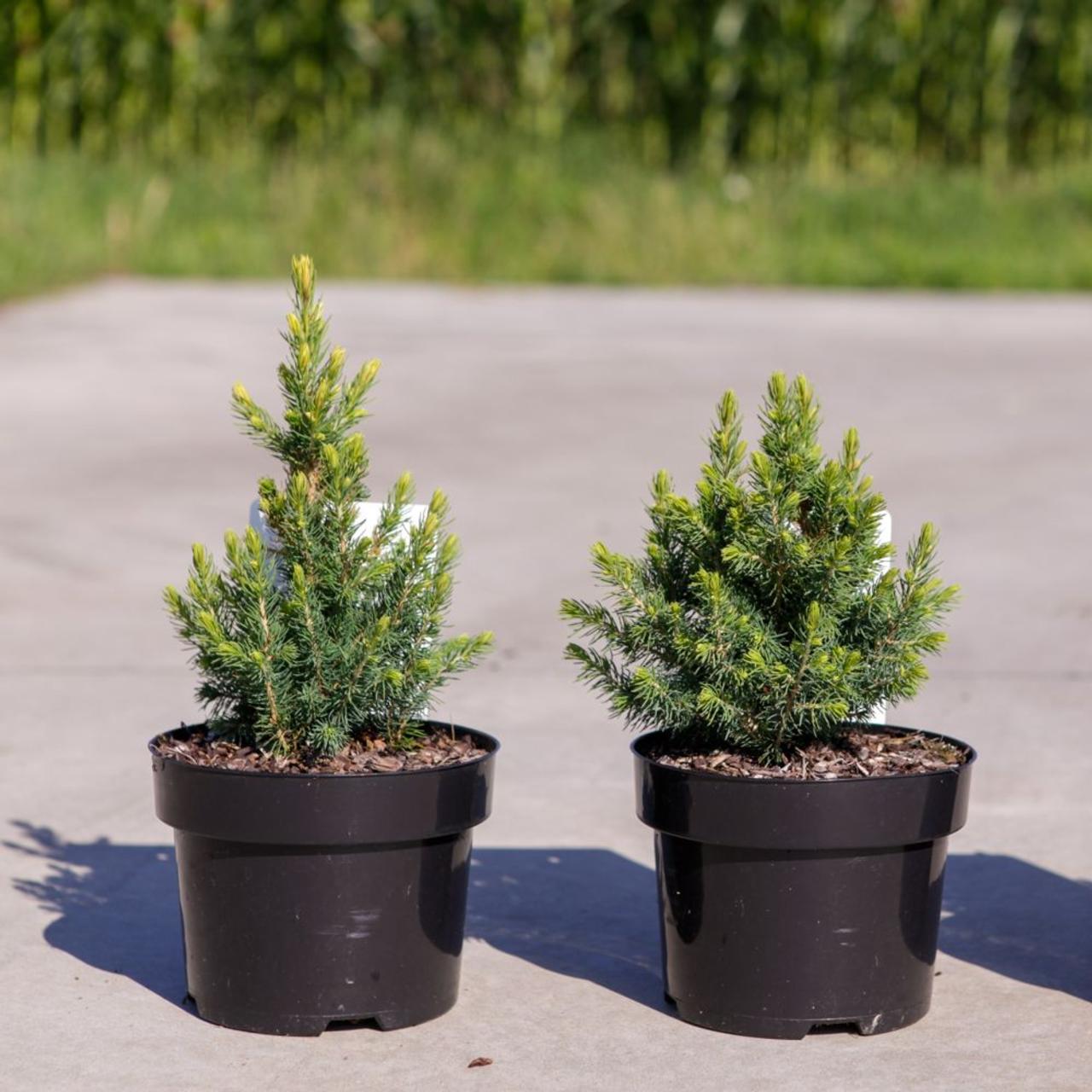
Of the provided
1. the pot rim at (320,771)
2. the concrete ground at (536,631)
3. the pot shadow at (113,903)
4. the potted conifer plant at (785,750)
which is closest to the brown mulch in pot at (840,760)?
the potted conifer plant at (785,750)

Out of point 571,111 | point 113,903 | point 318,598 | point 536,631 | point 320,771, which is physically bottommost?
point 113,903

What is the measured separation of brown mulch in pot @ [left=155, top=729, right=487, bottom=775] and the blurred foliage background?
395 inches

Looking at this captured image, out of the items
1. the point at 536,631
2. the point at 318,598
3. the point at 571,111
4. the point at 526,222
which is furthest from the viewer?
the point at 571,111

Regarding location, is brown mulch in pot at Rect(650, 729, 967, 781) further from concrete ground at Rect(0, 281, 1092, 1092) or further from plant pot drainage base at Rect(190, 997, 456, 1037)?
plant pot drainage base at Rect(190, 997, 456, 1037)

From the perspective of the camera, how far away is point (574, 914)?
429cm

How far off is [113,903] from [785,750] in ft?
5.17

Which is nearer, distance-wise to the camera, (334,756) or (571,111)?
(334,756)

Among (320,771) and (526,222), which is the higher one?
(526,222)

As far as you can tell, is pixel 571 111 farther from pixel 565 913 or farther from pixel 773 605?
pixel 773 605

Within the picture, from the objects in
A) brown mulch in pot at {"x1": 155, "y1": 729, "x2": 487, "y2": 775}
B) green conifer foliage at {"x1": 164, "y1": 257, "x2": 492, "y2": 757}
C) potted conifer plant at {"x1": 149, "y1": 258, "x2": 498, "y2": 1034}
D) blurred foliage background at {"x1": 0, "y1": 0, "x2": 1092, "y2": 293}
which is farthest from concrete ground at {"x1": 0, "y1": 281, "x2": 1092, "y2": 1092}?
blurred foliage background at {"x1": 0, "y1": 0, "x2": 1092, "y2": 293}

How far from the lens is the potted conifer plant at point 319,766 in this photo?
137 inches

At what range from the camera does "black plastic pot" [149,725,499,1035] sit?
11.3ft

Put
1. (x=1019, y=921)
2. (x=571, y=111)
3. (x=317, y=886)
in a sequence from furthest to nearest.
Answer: (x=571, y=111)
(x=1019, y=921)
(x=317, y=886)

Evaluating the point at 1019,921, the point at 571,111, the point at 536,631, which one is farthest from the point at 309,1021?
the point at 571,111
